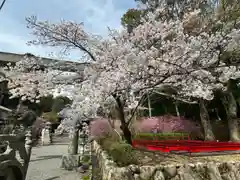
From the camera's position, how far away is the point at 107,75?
4887 mm

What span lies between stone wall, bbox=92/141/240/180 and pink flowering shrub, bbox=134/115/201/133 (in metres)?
6.27

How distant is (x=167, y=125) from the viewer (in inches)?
462

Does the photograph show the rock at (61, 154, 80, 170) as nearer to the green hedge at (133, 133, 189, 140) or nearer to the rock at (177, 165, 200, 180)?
the green hedge at (133, 133, 189, 140)

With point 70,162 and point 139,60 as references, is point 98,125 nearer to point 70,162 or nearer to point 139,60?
point 70,162

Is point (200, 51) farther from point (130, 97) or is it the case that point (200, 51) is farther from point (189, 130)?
point (189, 130)

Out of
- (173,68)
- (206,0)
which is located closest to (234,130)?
(206,0)

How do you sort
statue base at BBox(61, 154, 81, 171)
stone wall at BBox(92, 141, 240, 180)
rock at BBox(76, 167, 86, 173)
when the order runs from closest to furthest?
stone wall at BBox(92, 141, 240, 180)
rock at BBox(76, 167, 86, 173)
statue base at BBox(61, 154, 81, 171)

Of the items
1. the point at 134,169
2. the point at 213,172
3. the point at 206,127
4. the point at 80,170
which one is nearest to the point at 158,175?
the point at 134,169

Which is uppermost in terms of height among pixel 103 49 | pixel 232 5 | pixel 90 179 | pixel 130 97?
pixel 232 5

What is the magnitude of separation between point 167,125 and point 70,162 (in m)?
6.59

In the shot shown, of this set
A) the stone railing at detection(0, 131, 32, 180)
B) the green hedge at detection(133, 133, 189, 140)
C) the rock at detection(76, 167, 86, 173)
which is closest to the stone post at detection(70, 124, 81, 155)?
the rock at detection(76, 167, 86, 173)

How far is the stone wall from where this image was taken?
3.46m

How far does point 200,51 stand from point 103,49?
2507mm

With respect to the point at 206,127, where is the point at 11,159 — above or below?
below
